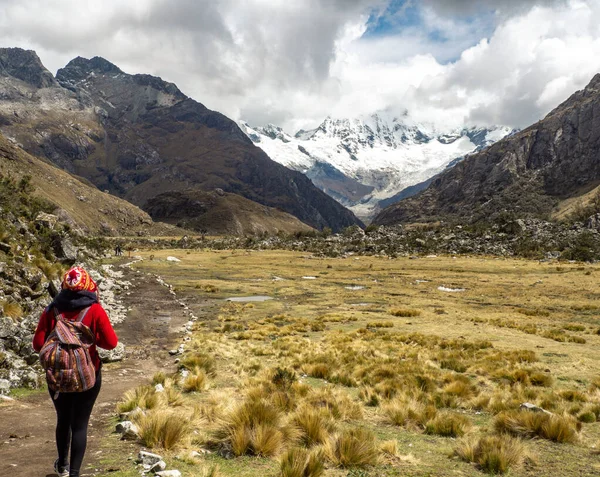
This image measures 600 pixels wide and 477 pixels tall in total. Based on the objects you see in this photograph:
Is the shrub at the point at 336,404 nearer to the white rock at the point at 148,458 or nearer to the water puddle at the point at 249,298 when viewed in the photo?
the white rock at the point at 148,458

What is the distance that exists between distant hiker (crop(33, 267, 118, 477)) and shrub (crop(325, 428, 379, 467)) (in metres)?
4.10

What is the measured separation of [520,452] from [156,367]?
13.0 meters

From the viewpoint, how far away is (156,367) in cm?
1612

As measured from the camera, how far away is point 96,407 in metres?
10.6

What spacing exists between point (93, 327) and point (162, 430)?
10.0ft

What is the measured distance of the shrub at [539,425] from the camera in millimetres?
8938

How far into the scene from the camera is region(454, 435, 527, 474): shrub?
729 centimetres

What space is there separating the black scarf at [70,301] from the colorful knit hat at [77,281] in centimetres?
7

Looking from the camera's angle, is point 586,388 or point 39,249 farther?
point 39,249

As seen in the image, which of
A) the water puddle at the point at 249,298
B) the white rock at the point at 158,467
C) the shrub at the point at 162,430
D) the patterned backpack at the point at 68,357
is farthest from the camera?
the water puddle at the point at 249,298

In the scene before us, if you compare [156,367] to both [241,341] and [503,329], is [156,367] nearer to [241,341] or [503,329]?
[241,341]

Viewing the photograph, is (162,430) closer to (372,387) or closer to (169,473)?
(169,473)

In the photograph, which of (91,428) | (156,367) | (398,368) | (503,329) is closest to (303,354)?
(398,368)

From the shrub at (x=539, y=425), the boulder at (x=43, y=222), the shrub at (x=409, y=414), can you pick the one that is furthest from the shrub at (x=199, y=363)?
the boulder at (x=43, y=222)
